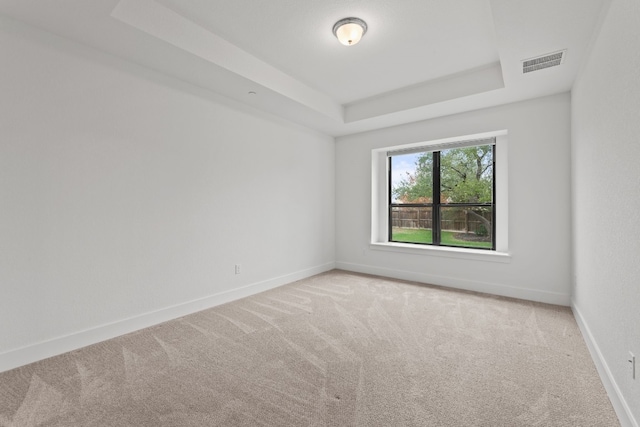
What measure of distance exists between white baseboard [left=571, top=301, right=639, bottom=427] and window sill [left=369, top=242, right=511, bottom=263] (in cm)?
126

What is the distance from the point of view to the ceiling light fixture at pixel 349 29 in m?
2.42

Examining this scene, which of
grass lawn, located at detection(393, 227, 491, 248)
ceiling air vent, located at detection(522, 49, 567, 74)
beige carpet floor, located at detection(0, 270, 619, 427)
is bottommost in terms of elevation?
beige carpet floor, located at detection(0, 270, 619, 427)

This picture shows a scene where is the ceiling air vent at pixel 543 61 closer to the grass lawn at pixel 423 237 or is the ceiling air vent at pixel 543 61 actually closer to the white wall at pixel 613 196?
the white wall at pixel 613 196

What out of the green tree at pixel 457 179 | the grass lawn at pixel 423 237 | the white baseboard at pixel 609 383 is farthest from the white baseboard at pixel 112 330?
the white baseboard at pixel 609 383

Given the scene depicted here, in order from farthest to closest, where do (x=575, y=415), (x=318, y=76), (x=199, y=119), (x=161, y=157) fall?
(x=318, y=76) < (x=199, y=119) < (x=161, y=157) < (x=575, y=415)

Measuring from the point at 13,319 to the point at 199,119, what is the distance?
229cm

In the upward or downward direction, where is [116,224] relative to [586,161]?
downward

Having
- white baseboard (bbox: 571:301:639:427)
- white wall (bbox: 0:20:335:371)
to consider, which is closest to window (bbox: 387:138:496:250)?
white baseboard (bbox: 571:301:639:427)

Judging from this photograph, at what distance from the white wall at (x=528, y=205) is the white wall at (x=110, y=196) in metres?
2.53

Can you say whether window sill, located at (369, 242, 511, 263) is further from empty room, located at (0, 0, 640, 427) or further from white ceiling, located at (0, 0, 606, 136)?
white ceiling, located at (0, 0, 606, 136)

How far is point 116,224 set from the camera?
8.57ft

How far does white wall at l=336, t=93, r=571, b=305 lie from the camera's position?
3352 mm

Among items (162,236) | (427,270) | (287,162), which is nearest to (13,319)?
(162,236)

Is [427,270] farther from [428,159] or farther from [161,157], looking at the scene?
[161,157]
